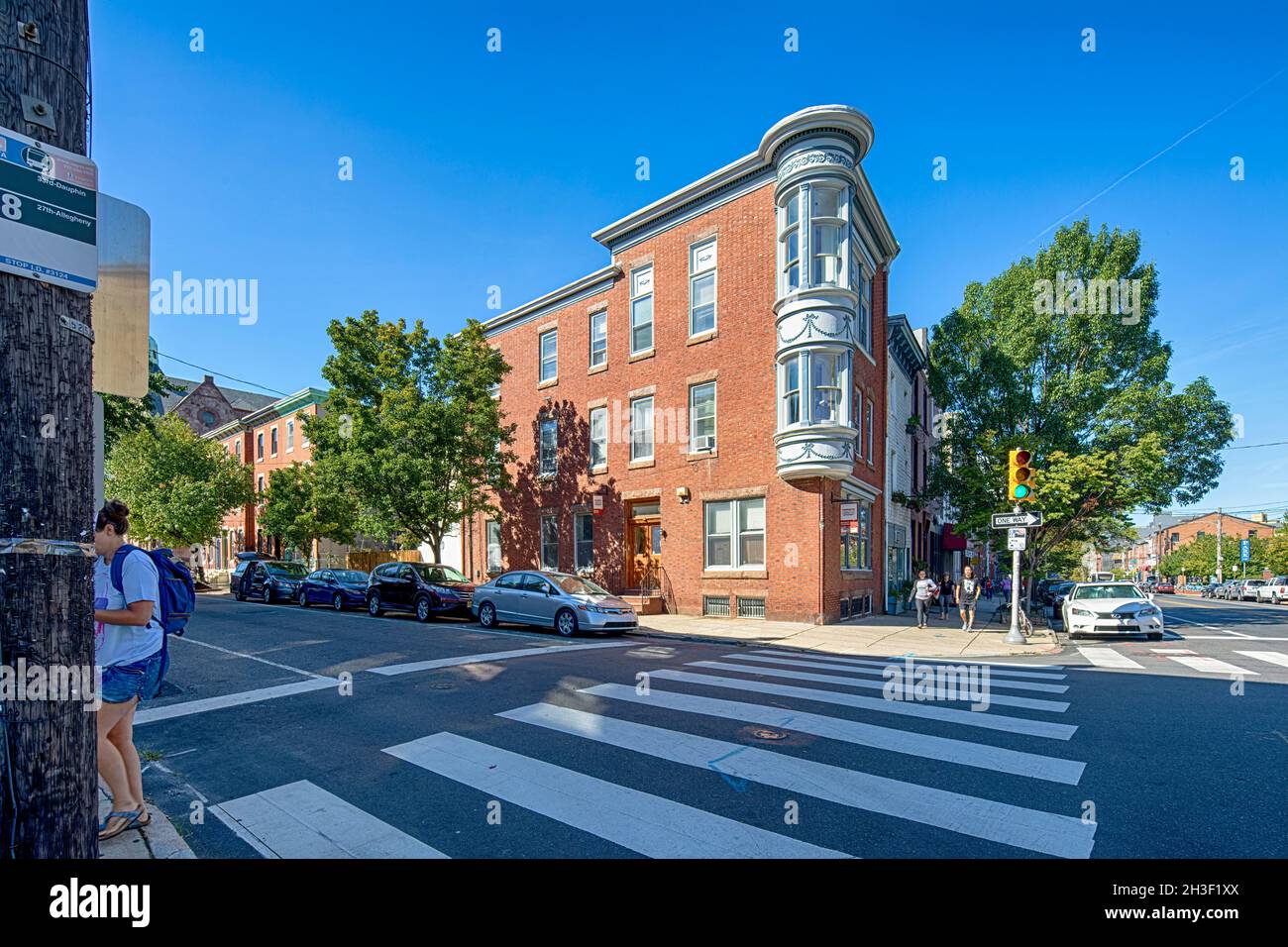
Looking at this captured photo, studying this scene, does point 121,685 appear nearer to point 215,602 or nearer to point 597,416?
point 597,416

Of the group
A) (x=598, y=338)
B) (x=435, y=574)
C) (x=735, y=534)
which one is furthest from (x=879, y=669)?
(x=598, y=338)

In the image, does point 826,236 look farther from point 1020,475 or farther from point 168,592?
point 168,592

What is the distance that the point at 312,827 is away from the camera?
4.11 meters

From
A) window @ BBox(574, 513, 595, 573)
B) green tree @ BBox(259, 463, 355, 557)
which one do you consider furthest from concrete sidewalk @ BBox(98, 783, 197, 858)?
green tree @ BBox(259, 463, 355, 557)

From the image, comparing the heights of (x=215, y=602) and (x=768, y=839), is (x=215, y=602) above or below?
below

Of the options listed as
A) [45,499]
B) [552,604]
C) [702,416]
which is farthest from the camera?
[702,416]

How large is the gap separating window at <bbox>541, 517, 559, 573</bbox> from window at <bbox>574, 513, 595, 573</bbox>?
984 mm

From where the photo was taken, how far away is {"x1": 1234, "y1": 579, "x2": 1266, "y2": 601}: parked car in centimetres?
4641

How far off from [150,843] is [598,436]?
19.1 m

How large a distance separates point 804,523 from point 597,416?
338 inches

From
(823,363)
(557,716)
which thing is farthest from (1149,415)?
(557,716)

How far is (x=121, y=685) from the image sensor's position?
4.02 meters

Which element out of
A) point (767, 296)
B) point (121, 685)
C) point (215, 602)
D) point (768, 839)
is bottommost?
Answer: point (215, 602)

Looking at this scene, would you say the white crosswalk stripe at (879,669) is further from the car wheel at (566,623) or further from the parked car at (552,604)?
the car wheel at (566,623)
